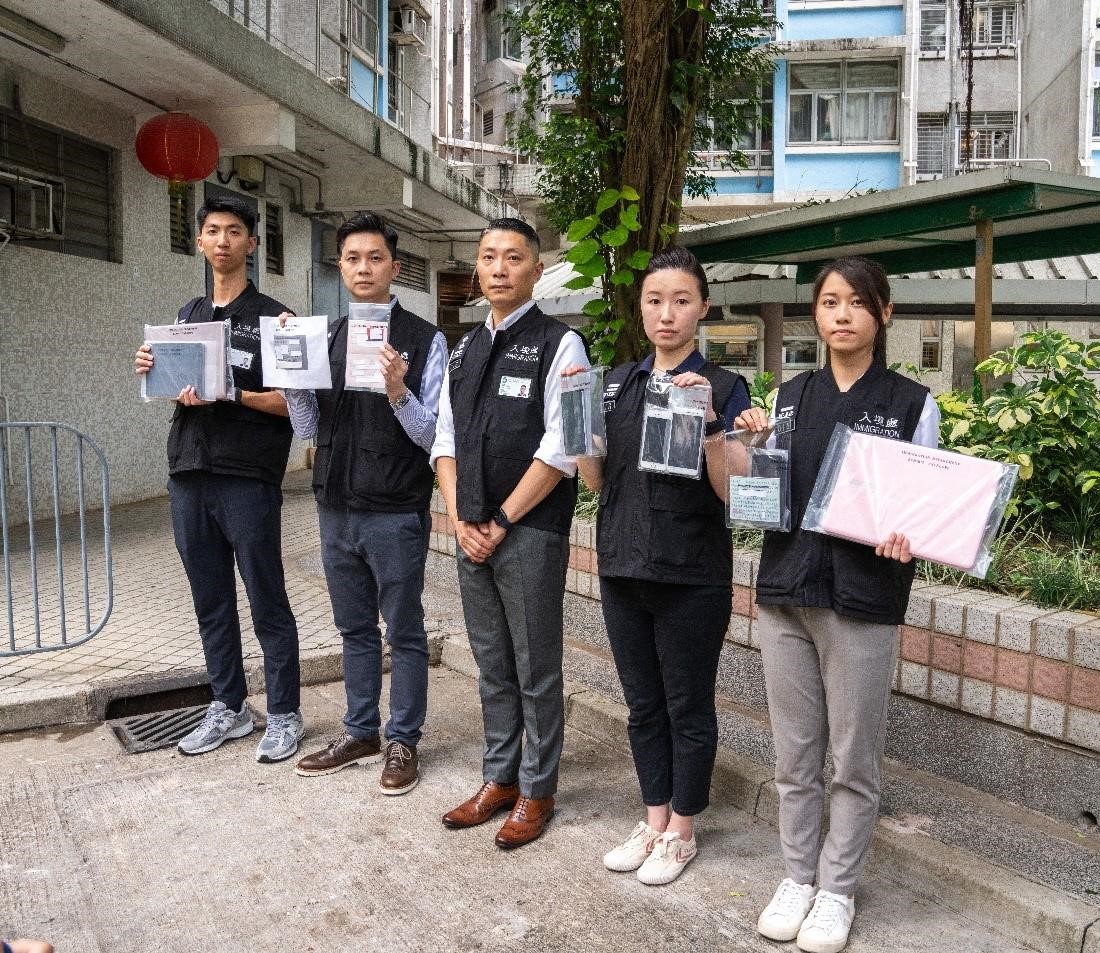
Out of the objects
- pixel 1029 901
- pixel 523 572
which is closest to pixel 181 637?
pixel 523 572

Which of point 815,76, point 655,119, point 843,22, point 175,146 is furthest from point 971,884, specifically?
point 843,22

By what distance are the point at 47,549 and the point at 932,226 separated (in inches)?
273

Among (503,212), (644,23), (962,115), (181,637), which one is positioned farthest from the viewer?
(962,115)

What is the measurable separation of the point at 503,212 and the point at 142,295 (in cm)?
842

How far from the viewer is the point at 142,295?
10289 mm

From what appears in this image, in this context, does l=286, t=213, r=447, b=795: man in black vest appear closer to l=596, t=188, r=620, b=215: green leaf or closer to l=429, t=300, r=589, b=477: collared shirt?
l=429, t=300, r=589, b=477: collared shirt

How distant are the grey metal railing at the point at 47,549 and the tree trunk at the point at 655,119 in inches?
129

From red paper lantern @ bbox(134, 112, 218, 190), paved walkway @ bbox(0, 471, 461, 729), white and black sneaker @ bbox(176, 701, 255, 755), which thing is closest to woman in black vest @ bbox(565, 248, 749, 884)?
white and black sneaker @ bbox(176, 701, 255, 755)

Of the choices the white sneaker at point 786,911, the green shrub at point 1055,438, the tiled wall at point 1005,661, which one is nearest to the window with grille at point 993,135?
the green shrub at point 1055,438

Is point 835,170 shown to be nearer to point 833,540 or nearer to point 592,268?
point 592,268

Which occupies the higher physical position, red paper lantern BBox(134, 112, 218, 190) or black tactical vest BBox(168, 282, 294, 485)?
red paper lantern BBox(134, 112, 218, 190)

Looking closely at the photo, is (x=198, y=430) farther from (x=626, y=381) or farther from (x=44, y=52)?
(x=44, y=52)

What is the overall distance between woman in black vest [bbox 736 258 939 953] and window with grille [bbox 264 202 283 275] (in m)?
11.2

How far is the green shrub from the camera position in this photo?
163 inches
